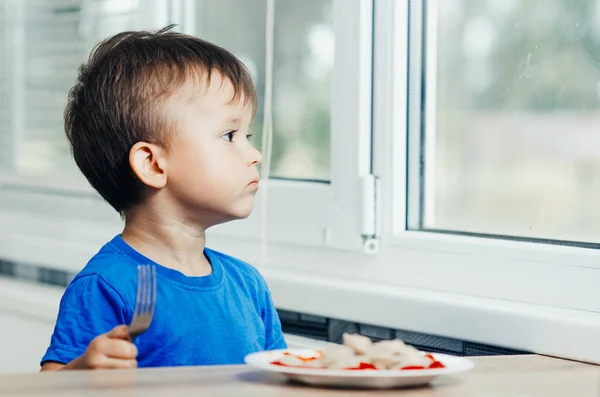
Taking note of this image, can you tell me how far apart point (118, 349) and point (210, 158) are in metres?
0.35

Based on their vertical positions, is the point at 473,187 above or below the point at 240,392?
above

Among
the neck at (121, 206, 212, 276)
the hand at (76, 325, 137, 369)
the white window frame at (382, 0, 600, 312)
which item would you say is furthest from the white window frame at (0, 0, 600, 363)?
the hand at (76, 325, 137, 369)

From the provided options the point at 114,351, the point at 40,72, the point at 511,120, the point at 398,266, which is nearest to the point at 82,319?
the point at 114,351

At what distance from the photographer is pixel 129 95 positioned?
126cm

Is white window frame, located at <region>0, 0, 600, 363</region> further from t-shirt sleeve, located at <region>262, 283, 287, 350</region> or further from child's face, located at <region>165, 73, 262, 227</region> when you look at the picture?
child's face, located at <region>165, 73, 262, 227</region>

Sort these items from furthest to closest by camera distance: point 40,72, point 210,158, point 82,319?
point 40,72
point 210,158
point 82,319

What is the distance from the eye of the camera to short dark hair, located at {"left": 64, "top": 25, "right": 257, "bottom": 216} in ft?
4.14

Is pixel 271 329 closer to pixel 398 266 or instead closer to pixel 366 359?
pixel 398 266

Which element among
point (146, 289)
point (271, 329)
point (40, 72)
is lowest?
point (271, 329)

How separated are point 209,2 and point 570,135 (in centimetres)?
77

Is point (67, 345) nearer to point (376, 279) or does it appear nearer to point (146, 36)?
point (146, 36)

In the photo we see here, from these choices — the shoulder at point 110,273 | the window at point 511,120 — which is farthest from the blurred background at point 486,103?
the shoulder at point 110,273

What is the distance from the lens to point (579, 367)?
43.6 inches

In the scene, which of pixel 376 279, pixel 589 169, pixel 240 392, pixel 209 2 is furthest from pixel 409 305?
pixel 209 2
